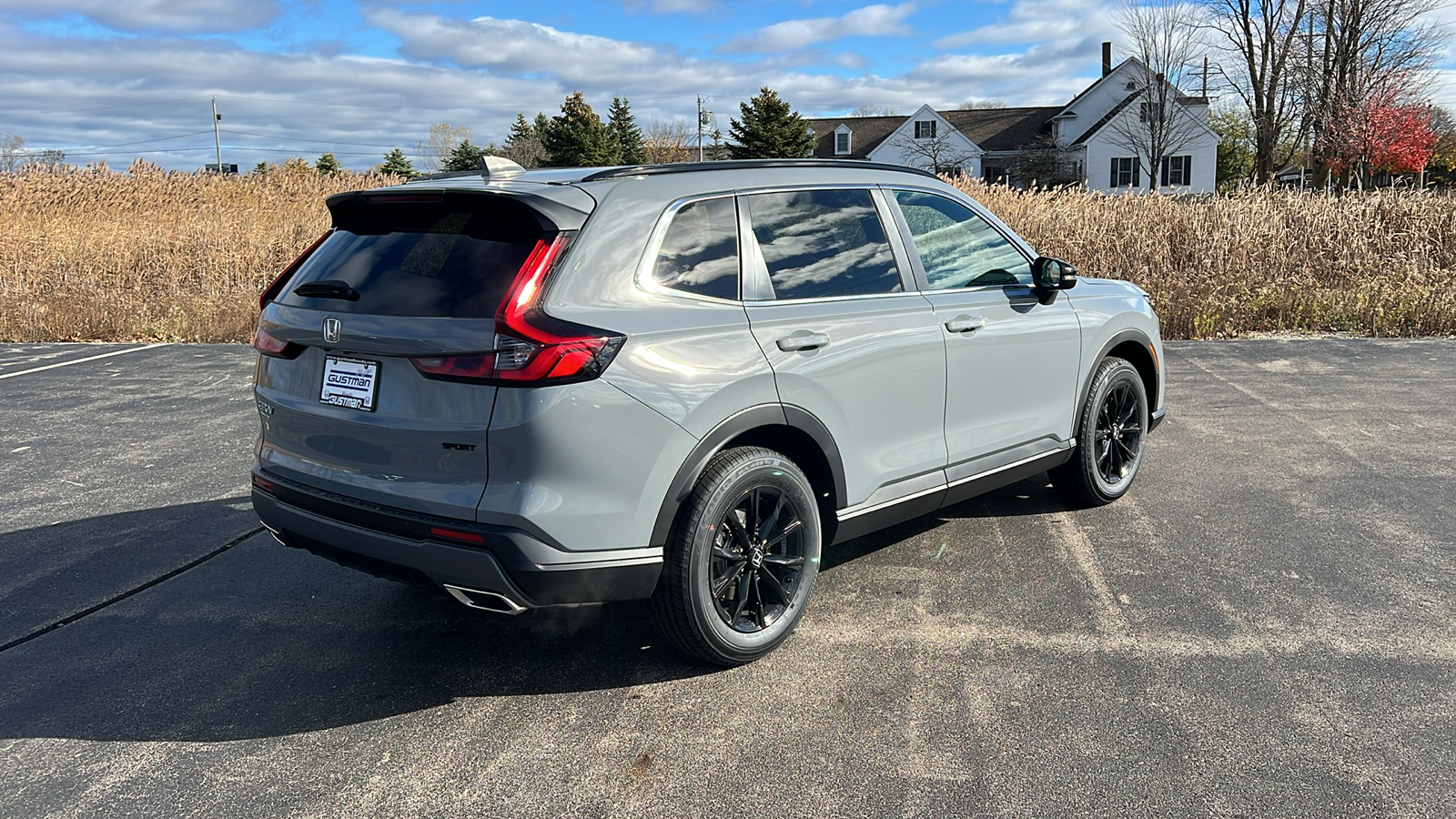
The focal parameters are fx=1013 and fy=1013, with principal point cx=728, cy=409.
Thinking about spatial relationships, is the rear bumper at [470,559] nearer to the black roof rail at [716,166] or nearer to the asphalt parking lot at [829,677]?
the asphalt parking lot at [829,677]

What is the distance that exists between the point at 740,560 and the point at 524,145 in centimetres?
7379

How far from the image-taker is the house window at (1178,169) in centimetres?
5653

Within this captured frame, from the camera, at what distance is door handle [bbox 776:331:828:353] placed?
11.8ft

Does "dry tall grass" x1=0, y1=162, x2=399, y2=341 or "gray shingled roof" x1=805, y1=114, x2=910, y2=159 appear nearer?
"dry tall grass" x1=0, y1=162, x2=399, y2=341

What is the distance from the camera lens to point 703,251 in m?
3.52

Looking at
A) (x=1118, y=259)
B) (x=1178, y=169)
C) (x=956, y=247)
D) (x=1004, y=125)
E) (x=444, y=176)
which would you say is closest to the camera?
(x=444, y=176)

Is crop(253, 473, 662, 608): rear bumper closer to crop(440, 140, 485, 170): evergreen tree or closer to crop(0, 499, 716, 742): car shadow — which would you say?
crop(0, 499, 716, 742): car shadow

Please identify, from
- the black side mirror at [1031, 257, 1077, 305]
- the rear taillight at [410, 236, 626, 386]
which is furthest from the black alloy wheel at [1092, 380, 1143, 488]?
the rear taillight at [410, 236, 626, 386]

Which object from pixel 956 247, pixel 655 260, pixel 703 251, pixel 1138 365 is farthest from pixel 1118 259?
pixel 655 260

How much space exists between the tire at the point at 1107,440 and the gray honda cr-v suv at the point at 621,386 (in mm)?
1138

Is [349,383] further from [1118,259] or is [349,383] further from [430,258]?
[1118,259]

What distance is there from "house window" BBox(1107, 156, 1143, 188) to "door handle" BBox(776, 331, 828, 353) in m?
59.6

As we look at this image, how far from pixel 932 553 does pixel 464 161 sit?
63.7 m

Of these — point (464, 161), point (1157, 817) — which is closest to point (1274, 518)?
point (1157, 817)
